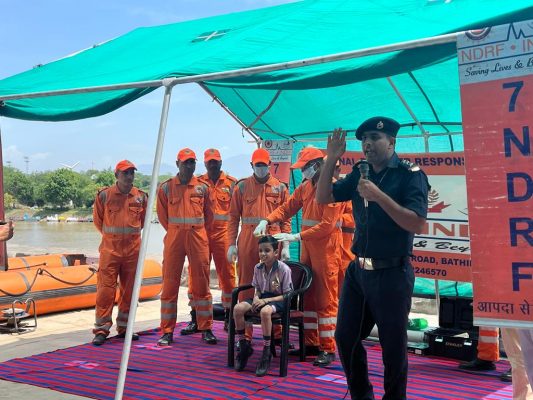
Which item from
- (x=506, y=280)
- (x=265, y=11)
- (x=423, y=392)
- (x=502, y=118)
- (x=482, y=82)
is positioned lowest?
(x=423, y=392)

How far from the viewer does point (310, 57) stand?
3.57 meters

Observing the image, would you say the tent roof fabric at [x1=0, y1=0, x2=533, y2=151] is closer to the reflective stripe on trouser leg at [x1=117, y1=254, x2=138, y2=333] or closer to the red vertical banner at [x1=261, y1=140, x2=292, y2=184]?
the red vertical banner at [x1=261, y1=140, x2=292, y2=184]

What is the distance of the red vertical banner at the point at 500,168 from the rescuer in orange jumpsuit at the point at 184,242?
11.9ft

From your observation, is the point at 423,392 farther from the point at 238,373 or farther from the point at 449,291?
the point at 449,291

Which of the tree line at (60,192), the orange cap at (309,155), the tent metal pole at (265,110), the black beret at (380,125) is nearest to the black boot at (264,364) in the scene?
the orange cap at (309,155)

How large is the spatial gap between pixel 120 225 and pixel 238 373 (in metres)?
2.19

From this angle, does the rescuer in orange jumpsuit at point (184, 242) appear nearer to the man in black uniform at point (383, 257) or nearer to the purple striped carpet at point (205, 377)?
the purple striped carpet at point (205, 377)

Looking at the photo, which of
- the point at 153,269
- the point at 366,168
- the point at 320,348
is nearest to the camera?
the point at 366,168

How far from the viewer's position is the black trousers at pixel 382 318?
3.00 metres

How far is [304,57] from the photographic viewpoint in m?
3.61

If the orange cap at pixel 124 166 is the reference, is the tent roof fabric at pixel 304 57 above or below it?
above

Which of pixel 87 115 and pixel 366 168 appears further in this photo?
pixel 87 115

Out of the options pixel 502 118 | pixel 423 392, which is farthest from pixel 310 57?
pixel 423 392

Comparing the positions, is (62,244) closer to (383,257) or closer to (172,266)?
(172,266)
